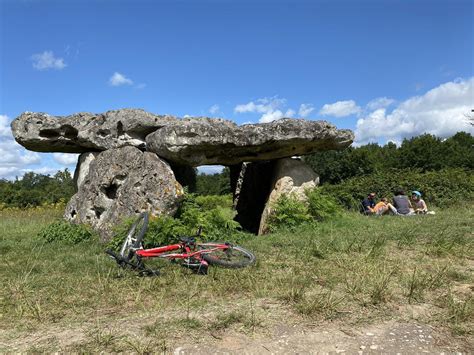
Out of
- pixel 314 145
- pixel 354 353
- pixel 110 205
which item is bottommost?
pixel 354 353

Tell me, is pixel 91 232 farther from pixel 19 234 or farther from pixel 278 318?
pixel 278 318

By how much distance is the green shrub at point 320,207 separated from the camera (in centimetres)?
995

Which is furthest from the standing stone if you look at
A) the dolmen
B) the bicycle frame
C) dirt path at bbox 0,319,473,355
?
dirt path at bbox 0,319,473,355

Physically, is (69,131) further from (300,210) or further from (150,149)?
(300,210)

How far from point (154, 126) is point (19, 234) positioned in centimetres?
395

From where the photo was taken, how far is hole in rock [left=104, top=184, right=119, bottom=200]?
359 inches

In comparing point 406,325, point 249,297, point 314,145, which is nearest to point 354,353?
point 406,325

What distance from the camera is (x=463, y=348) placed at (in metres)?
3.44

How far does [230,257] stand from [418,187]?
10797 mm

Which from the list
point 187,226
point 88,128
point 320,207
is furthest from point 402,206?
point 88,128

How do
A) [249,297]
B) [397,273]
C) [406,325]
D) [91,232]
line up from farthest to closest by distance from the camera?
[91,232] < [397,273] < [249,297] < [406,325]

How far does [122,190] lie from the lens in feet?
27.8

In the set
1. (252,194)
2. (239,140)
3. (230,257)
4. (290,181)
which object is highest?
(239,140)

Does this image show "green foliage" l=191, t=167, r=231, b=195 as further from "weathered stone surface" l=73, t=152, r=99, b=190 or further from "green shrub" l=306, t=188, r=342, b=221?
"green shrub" l=306, t=188, r=342, b=221
